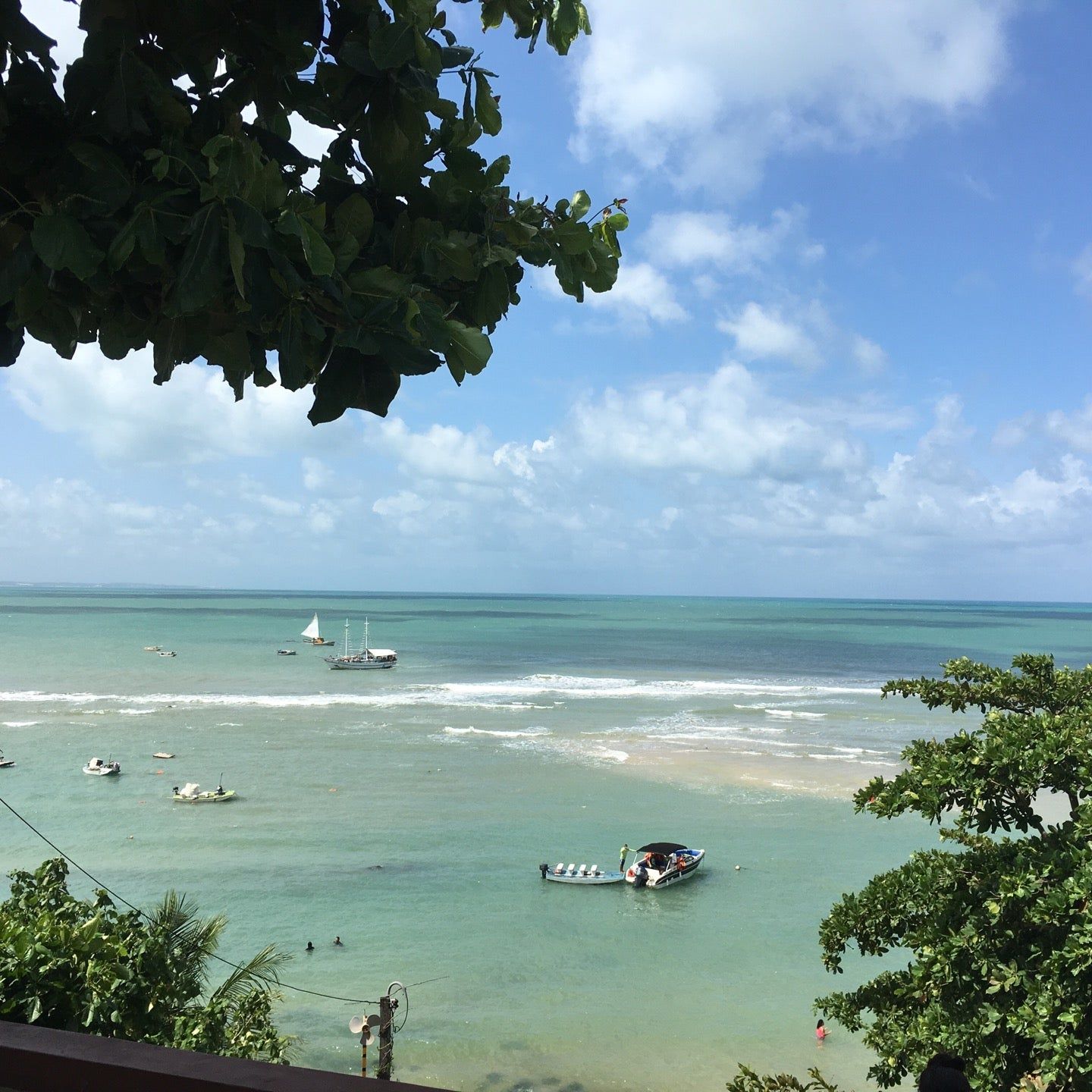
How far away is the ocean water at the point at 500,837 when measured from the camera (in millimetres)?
13195

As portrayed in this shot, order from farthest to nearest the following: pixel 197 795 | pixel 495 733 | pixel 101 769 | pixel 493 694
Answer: pixel 493 694, pixel 495 733, pixel 101 769, pixel 197 795

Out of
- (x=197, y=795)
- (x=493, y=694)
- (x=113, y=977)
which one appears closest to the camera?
(x=113, y=977)

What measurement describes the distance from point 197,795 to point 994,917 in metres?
23.6

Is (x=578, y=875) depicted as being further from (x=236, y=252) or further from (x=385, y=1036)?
(x=236, y=252)

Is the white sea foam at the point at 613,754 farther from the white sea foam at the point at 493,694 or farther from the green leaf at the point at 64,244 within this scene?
the green leaf at the point at 64,244

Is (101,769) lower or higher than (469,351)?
lower

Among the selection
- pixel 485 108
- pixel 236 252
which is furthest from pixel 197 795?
pixel 236 252

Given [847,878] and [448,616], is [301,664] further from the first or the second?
[448,616]

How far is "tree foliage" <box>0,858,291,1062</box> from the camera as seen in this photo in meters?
5.08

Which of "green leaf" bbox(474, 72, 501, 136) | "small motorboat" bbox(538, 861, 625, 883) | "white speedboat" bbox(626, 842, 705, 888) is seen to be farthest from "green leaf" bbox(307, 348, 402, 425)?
"small motorboat" bbox(538, 861, 625, 883)

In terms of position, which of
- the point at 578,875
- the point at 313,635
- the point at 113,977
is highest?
→ the point at 113,977

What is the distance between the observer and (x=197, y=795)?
81.3ft

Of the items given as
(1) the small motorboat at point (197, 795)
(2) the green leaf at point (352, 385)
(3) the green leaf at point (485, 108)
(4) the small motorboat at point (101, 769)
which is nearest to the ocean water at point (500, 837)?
(4) the small motorboat at point (101, 769)

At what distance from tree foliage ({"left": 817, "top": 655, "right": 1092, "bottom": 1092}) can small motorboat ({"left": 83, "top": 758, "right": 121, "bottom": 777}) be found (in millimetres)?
25985
